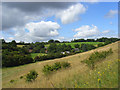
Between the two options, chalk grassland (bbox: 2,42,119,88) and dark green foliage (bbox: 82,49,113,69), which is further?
dark green foliage (bbox: 82,49,113,69)

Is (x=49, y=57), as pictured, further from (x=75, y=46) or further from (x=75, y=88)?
(x=75, y=88)

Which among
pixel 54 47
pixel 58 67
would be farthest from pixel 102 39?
pixel 58 67

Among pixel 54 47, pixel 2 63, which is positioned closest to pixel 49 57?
pixel 2 63

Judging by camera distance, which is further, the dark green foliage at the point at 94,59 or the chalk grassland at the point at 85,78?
the dark green foliage at the point at 94,59

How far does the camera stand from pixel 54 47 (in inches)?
4294

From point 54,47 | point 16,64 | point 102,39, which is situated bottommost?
point 16,64

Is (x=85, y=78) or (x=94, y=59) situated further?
(x=94, y=59)

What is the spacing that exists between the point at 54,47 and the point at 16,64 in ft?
175

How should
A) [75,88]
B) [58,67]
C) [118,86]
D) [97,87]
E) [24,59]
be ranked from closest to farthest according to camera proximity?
[118,86] < [97,87] < [75,88] < [58,67] < [24,59]

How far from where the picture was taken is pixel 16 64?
6066 centimetres

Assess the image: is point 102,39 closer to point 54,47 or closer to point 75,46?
point 75,46

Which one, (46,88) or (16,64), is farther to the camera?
(16,64)

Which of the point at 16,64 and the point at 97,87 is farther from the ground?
the point at 97,87

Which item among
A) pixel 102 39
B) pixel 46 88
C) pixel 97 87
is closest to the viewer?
pixel 97 87
